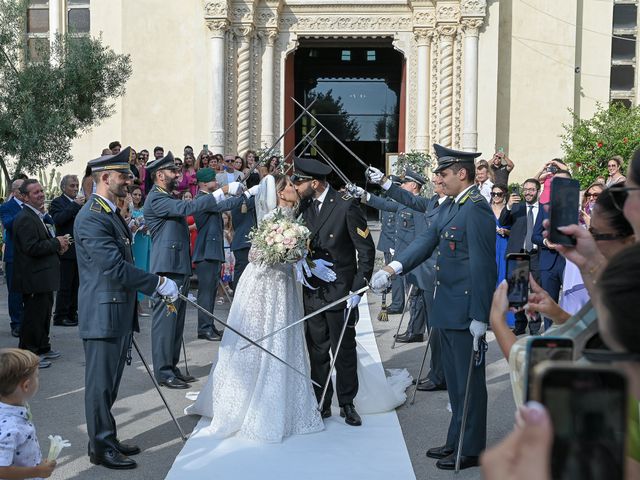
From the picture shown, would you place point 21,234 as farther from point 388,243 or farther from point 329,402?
point 388,243

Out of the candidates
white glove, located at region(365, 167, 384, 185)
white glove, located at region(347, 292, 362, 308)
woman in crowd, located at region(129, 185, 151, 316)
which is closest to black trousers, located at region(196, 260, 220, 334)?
woman in crowd, located at region(129, 185, 151, 316)

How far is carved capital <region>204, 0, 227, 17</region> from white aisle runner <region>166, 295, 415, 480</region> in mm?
13914

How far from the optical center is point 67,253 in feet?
32.9

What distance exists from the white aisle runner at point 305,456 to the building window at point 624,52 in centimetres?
1664

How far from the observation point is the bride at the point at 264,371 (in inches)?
223

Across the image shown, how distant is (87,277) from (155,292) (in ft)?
1.52

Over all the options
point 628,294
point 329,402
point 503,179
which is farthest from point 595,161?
point 628,294

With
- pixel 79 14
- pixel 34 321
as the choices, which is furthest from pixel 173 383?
pixel 79 14

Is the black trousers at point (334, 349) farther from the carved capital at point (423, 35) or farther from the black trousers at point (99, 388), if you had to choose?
the carved capital at point (423, 35)

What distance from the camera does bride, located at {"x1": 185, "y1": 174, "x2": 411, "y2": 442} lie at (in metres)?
5.66

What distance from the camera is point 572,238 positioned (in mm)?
2674

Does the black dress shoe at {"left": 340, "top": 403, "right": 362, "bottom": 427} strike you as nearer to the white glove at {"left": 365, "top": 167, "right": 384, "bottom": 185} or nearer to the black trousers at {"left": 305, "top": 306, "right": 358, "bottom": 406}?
the black trousers at {"left": 305, "top": 306, "right": 358, "bottom": 406}

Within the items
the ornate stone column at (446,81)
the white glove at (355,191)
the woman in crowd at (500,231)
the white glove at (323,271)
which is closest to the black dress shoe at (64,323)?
the white glove at (355,191)

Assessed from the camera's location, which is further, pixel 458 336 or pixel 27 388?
pixel 458 336
